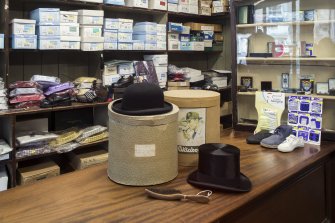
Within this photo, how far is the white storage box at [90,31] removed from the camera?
2982 mm

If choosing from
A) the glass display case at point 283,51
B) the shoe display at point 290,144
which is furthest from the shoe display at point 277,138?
the glass display case at point 283,51

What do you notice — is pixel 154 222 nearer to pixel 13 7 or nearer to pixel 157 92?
pixel 157 92

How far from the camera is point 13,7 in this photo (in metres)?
2.98

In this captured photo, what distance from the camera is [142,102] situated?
1190 millimetres

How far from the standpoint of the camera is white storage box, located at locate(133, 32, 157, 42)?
11.5 feet

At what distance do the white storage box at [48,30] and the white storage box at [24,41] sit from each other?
65 millimetres

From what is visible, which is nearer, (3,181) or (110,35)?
(3,181)

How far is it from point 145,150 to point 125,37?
2.37m

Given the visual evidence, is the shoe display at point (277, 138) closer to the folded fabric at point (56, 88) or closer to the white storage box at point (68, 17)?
the folded fabric at point (56, 88)

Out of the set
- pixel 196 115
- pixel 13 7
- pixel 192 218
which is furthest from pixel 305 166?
pixel 13 7

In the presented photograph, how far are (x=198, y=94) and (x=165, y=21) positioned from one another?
250 centimetres

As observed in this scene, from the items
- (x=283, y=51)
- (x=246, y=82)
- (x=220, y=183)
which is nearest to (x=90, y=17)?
(x=246, y=82)

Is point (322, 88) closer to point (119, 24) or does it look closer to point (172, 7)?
point (119, 24)

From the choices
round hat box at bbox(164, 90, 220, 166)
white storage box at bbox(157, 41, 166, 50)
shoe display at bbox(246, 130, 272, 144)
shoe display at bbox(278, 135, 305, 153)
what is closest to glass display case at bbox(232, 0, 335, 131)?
shoe display at bbox(246, 130, 272, 144)
